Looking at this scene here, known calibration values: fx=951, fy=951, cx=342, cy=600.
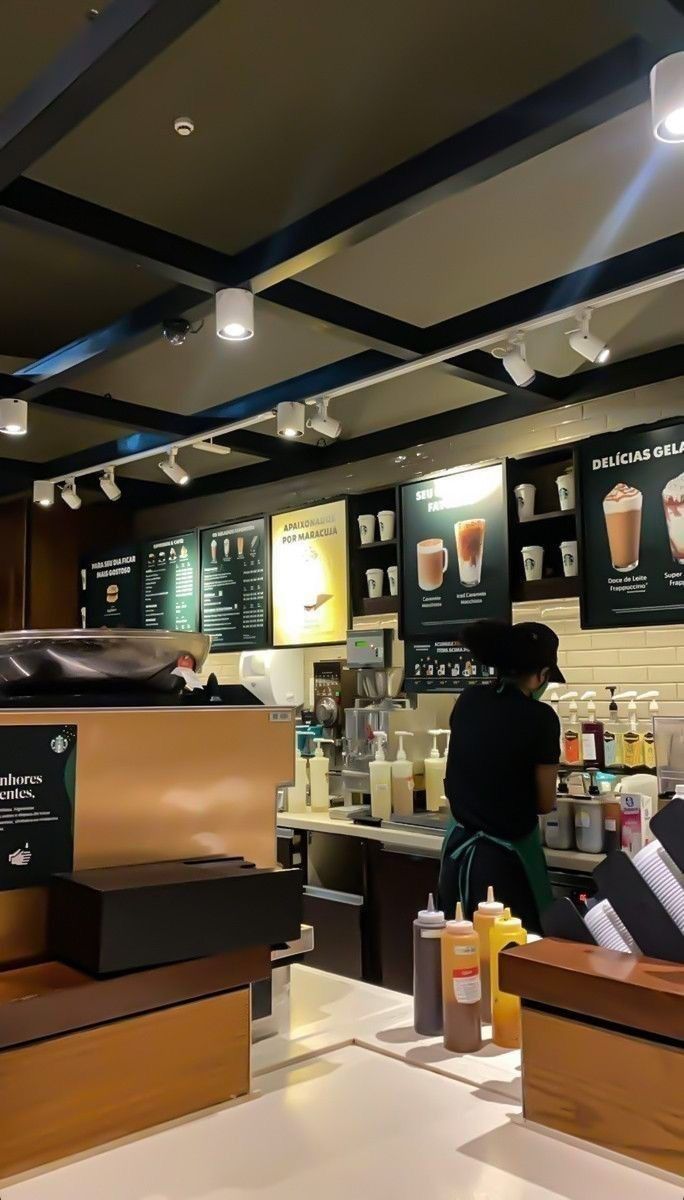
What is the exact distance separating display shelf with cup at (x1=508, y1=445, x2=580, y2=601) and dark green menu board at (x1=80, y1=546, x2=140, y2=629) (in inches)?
113

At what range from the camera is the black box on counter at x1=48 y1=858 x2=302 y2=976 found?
4.36 ft

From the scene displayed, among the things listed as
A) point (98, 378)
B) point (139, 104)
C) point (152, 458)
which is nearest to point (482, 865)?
point (139, 104)

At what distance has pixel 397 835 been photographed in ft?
13.8

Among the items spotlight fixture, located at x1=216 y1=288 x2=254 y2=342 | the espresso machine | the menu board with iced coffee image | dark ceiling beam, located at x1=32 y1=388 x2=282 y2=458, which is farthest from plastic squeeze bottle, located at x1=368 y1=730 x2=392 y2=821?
spotlight fixture, located at x1=216 y1=288 x2=254 y2=342

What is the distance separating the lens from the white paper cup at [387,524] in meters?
4.95

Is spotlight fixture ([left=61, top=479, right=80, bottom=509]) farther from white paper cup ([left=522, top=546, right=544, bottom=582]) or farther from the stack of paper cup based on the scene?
the stack of paper cup

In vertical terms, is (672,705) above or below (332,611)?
below

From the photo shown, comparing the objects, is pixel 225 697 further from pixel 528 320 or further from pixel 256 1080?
pixel 528 320

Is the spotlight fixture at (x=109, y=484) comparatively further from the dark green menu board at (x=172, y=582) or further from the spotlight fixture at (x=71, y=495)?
the dark green menu board at (x=172, y=582)

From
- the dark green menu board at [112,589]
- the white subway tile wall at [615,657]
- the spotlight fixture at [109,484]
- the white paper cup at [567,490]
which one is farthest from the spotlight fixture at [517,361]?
the dark green menu board at [112,589]

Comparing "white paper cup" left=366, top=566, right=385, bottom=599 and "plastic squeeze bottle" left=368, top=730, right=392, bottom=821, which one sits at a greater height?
"white paper cup" left=366, top=566, right=385, bottom=599

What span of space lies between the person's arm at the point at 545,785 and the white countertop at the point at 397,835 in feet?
1.00

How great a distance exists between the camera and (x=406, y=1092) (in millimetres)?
1469

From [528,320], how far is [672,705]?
1699mm
